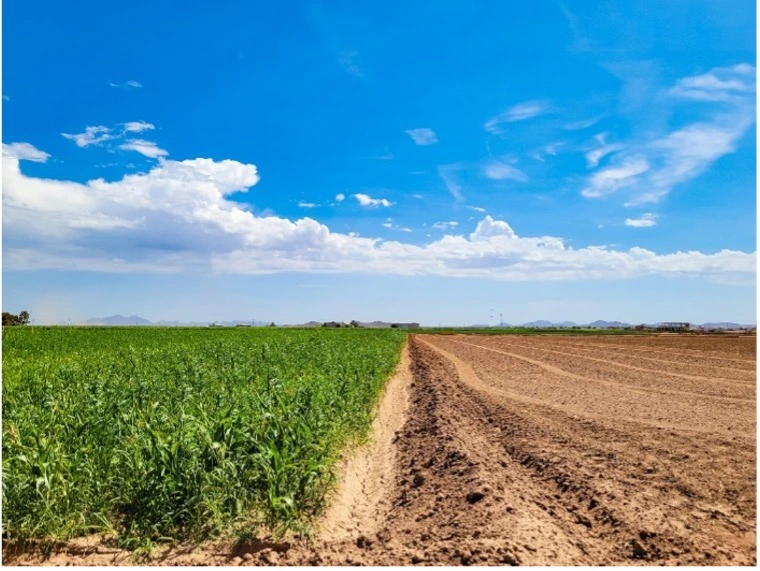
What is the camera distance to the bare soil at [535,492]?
555cm

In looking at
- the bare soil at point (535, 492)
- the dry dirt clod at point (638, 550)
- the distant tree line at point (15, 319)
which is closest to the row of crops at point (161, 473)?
the bare soil at point (535, 492)

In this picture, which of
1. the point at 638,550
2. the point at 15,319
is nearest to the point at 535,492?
the point at 638,550

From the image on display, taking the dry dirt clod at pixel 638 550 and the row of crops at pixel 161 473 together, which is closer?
the dry dirt clod at pixel 638 550

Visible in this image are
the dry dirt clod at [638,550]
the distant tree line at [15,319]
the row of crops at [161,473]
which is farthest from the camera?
the distant tree line at [15,319]

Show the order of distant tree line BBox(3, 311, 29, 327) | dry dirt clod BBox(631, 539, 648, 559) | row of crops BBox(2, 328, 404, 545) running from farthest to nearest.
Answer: distant tree line BBox(3, 311, 29, 327), row of crops BBox(2, 328, 404, 545), dry dirt clod BBox(631, 539, 648, 559)

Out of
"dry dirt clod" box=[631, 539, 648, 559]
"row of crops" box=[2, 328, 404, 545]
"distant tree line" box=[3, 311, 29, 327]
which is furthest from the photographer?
"distant tree line" box=[3, 311, 29, 327]

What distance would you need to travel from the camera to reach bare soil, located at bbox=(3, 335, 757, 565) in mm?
5555

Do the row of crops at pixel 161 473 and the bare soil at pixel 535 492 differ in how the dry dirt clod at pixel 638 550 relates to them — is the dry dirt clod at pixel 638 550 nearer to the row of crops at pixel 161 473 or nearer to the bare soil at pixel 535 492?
the bare soil at pixel 535 492

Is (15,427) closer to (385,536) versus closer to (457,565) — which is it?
(385,536)

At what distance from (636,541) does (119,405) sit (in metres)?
7.47

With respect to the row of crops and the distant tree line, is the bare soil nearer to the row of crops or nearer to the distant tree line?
the row of crops

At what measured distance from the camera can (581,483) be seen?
7.56m

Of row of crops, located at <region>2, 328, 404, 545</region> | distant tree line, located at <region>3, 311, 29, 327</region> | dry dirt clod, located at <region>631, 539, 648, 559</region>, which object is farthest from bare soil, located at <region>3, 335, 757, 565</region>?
distant tree line, located at <region>3, 311, 29, 327</region>

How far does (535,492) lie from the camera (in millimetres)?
7344
